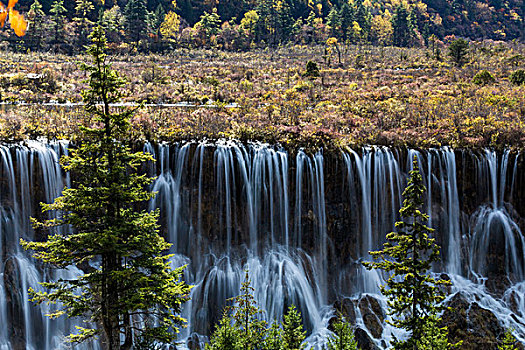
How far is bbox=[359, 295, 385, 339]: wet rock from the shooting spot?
1947 centimetres

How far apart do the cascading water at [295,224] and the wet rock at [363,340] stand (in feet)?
0.76

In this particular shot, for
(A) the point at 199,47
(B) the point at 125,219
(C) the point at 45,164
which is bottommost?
(B) the point at 125,219

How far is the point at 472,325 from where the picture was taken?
1969cm

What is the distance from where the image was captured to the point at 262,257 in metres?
20.7

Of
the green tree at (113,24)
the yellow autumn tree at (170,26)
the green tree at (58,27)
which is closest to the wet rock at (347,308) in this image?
the green tree at (58,27)

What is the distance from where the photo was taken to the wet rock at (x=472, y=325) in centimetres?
1931

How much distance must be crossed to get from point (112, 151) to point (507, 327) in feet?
59.0

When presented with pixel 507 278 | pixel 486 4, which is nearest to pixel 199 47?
pixel 507 278

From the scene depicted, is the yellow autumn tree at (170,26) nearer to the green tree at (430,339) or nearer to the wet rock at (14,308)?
the wet rock at (14,308)

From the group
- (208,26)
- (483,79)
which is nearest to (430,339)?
(483,79)

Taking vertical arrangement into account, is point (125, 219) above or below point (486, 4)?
below

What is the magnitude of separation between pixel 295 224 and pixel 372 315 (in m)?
5.19

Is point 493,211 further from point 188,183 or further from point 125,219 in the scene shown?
point 125,219

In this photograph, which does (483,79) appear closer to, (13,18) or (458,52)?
(458,52)
